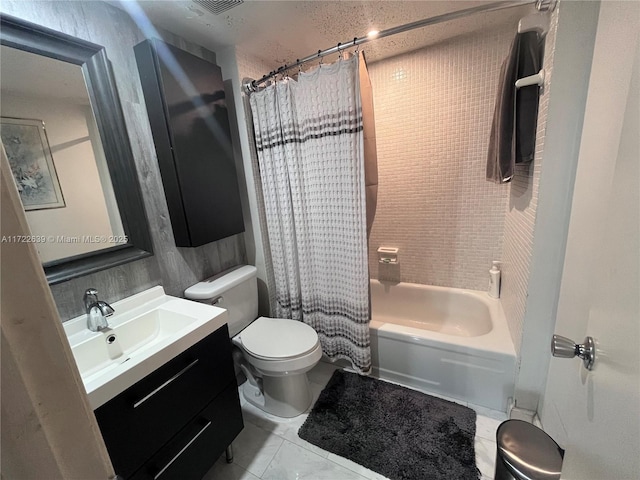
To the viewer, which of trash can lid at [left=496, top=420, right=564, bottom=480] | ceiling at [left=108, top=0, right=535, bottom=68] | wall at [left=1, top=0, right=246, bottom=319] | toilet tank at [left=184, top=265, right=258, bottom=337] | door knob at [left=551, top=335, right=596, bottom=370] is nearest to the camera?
door knob at [left=551, top=335, right=596, bottom=370]

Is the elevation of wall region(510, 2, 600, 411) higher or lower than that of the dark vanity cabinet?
higher

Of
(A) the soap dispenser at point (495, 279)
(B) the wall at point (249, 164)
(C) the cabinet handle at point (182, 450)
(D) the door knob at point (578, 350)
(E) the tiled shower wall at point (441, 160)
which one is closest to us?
(D) the door knob at point (578, 350)

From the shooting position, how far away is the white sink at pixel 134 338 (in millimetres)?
841

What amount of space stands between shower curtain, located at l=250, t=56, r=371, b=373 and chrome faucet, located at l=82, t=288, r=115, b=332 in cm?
98

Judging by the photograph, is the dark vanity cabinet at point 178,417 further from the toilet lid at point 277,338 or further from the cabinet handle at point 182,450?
the toilet lid at point 277,338

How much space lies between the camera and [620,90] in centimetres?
81

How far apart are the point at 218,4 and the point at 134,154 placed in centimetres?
82

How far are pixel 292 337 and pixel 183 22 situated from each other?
1.79 meters

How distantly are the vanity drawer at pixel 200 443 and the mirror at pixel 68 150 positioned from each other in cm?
78

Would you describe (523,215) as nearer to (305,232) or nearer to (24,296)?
(305,232)

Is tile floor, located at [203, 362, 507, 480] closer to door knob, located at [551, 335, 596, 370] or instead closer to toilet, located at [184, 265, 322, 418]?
toilet, located at [184, 265, 322, 418]

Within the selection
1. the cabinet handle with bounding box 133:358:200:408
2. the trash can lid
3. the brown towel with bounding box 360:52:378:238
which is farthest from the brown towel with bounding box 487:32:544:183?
the cabinet handle with bounding box 133:358:200:408

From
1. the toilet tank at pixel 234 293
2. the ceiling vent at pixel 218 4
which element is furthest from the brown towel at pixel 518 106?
the toilet tank at pixel 234 293

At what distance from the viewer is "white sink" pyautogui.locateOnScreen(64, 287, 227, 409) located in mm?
841
